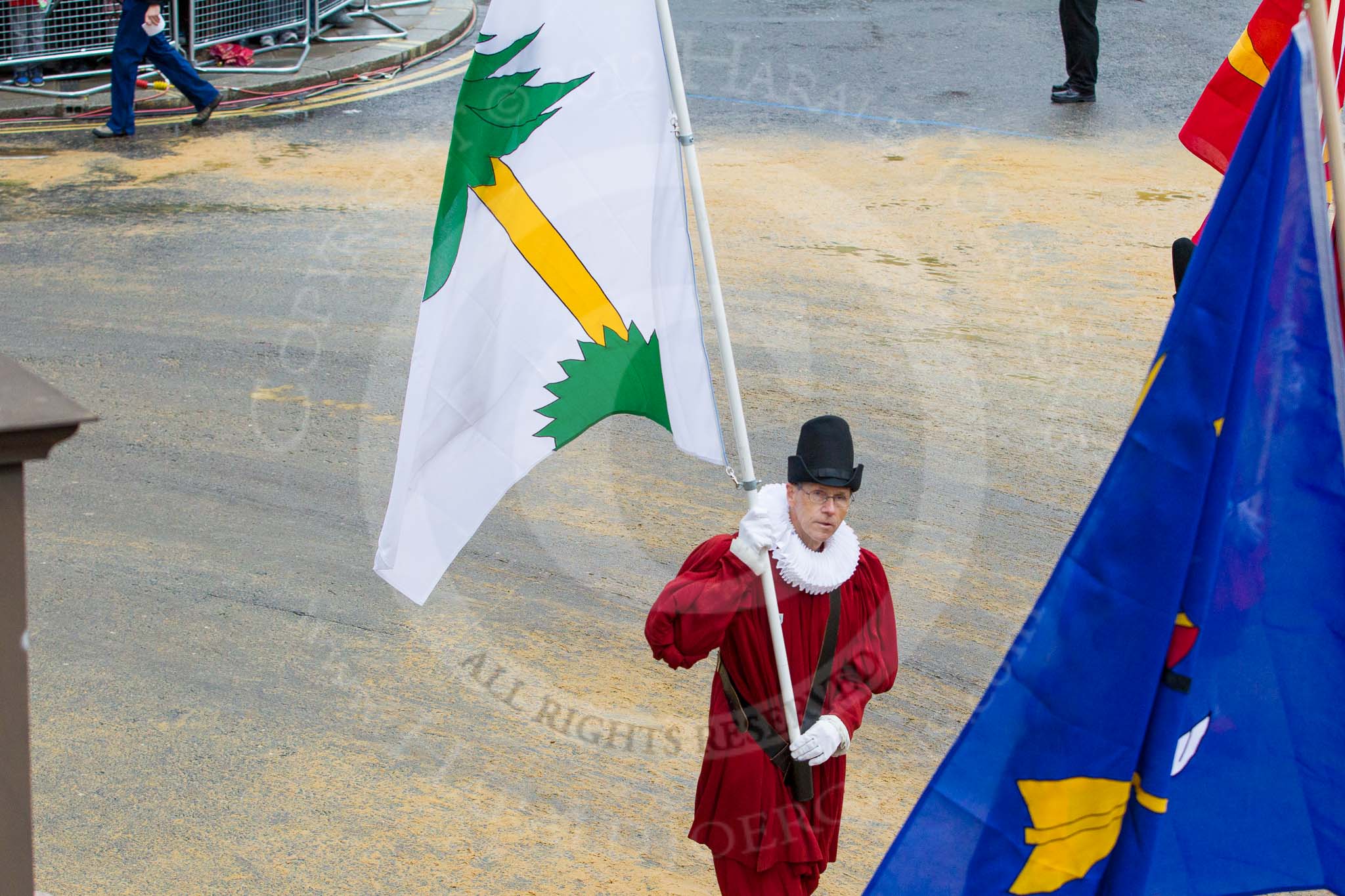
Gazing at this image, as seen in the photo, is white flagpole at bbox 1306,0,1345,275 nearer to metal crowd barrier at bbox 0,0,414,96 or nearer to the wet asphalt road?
the wet asphalt road

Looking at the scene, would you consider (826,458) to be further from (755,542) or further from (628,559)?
(628,559)

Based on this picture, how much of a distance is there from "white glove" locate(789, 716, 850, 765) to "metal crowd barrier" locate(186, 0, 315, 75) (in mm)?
13699

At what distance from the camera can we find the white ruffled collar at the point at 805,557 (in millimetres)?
3994

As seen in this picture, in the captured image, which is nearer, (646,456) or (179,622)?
(179,622)

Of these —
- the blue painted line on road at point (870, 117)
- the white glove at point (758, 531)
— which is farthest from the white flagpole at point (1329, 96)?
the blue painted line on road at point (870, 117)

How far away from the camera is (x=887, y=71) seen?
1642 cm

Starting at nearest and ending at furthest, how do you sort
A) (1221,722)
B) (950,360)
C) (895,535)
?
(1221,722)
(895,535)
(950,360)

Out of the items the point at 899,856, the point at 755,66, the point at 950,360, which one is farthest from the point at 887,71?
the point at 899,856

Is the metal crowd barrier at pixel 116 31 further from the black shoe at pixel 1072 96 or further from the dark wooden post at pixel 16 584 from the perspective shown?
the dark wooden post at pixel 16 584

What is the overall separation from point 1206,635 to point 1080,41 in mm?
13177

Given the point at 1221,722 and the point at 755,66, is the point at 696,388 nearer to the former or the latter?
the point at 1221,722

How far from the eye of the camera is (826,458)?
3.99 metres

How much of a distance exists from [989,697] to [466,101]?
7.25 ft

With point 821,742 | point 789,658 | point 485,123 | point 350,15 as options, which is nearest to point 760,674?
point 789,658
